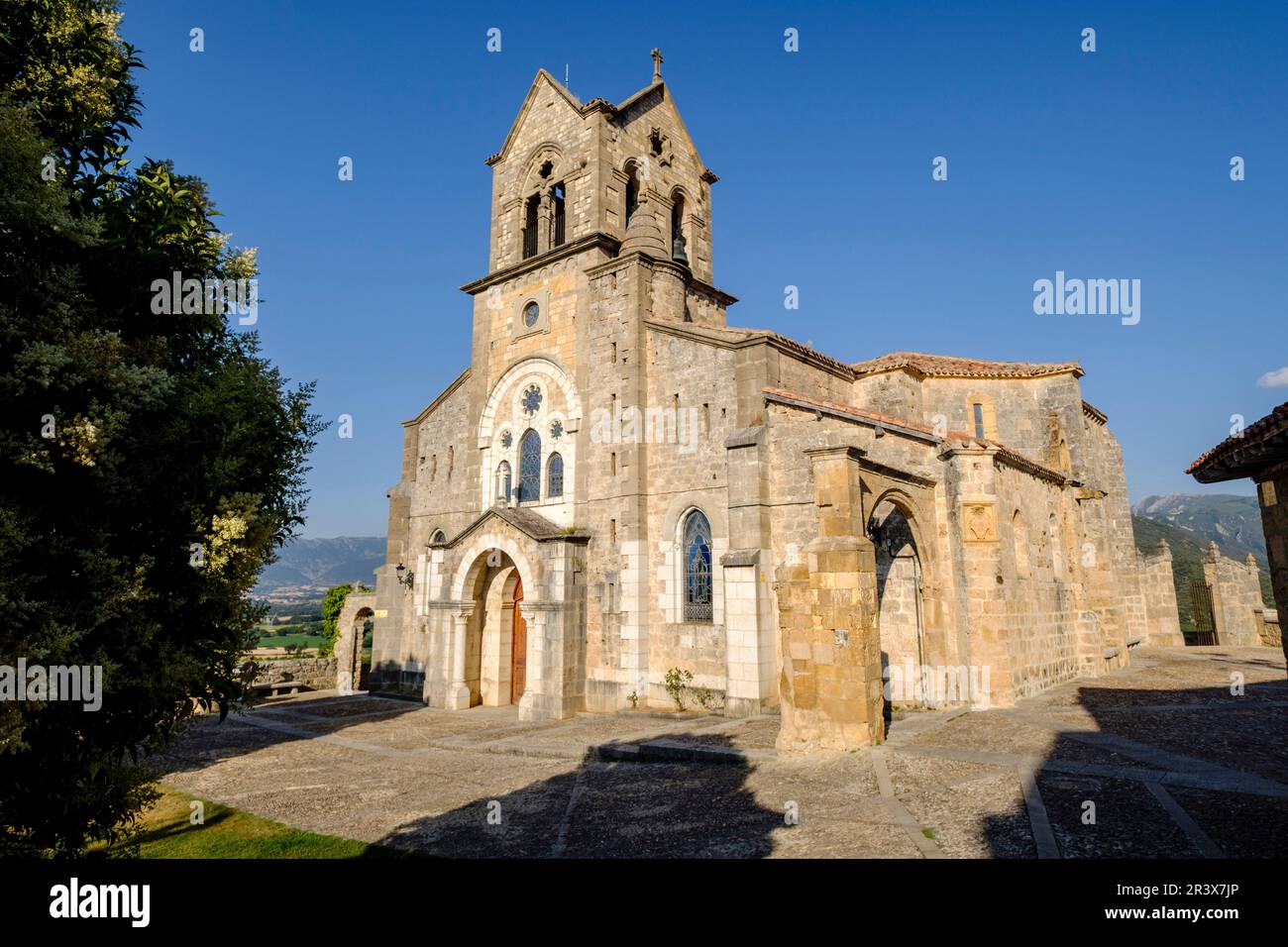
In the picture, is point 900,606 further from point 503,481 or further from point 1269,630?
point 1269,630

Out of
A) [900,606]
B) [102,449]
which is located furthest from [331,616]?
[102,449]

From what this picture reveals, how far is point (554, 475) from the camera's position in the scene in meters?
20.9

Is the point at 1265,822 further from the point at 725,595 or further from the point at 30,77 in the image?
the point at 30,77

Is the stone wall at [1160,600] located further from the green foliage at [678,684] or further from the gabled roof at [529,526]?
the gabled roof at [529,526]

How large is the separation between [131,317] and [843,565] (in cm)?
1042

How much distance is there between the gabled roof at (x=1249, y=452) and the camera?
24.1 ft

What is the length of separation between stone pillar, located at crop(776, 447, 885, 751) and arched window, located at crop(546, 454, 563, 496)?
983 cm

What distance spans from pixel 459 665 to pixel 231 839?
11.6 meters

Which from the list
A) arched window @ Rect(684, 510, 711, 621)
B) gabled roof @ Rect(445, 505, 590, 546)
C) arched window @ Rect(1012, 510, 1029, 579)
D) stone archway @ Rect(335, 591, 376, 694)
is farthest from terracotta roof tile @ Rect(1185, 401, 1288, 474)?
stone archway @ Rect(335, 591, 376, 694)

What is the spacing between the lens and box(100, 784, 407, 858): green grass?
8.07 metres

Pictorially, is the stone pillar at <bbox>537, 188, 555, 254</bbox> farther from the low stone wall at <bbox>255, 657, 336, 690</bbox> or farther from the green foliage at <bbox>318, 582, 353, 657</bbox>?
the low stone wall at <bbox>255, 657, 336, 690</bbox>

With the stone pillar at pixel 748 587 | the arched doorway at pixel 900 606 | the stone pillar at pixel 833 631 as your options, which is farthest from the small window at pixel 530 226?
the stone pillar at pixel 833 631
